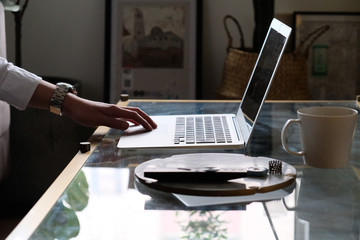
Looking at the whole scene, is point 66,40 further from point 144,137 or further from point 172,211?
point 172,211

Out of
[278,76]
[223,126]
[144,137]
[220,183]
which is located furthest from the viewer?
[278,76]

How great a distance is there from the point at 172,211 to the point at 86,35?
7.53 ft

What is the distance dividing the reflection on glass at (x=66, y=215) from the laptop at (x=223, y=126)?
0.31 metres

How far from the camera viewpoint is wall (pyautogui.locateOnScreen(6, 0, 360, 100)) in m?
3.12

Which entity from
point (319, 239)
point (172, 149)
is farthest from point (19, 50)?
point (319, 239)

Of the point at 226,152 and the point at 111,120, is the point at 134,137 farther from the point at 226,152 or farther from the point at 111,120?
the point at 226,152

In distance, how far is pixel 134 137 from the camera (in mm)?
1448

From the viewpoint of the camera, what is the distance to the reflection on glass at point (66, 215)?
87cm

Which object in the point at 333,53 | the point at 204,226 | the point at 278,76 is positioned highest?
the point at 333,53

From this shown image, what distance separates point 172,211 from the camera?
965mm

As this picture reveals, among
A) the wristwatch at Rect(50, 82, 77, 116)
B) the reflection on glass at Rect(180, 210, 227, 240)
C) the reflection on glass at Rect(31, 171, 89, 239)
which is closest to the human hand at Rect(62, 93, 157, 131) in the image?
the wristwatch at Rect(50, 82, 77, 116)

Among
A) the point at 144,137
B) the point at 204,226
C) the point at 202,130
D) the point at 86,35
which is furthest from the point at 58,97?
the point at 86,35

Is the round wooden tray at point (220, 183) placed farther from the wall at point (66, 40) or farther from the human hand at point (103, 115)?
the wall at point (66, 40)

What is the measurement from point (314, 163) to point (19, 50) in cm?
208
